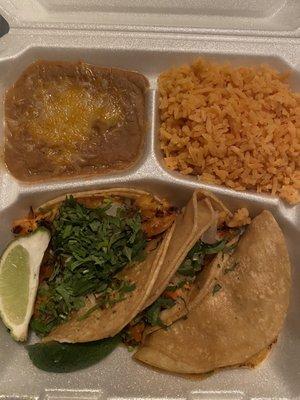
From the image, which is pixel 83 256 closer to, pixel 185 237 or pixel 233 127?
pixel 185 237

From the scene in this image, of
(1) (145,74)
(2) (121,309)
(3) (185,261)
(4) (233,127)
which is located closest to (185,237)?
(3) (185,261)

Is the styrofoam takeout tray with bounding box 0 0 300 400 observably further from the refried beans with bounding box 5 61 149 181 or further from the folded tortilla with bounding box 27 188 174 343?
the folded tortilla with bounding box 27 188 174 343

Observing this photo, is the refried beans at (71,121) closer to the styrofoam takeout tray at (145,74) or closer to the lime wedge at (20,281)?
the styrofoam takeout tray at (145,74)

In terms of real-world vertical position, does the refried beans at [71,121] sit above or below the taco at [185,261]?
above

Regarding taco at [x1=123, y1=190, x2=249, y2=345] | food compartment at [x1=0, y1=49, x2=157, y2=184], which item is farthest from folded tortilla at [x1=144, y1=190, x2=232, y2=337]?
food compartment at [x1=0, y1=49, x2=157, y2=184]

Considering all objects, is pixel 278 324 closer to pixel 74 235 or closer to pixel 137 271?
pixel 137 271

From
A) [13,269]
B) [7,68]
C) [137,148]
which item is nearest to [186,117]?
[137,148]

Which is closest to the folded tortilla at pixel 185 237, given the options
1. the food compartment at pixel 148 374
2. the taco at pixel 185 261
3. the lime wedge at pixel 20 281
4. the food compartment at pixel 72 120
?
the taco at pixel 185 261
